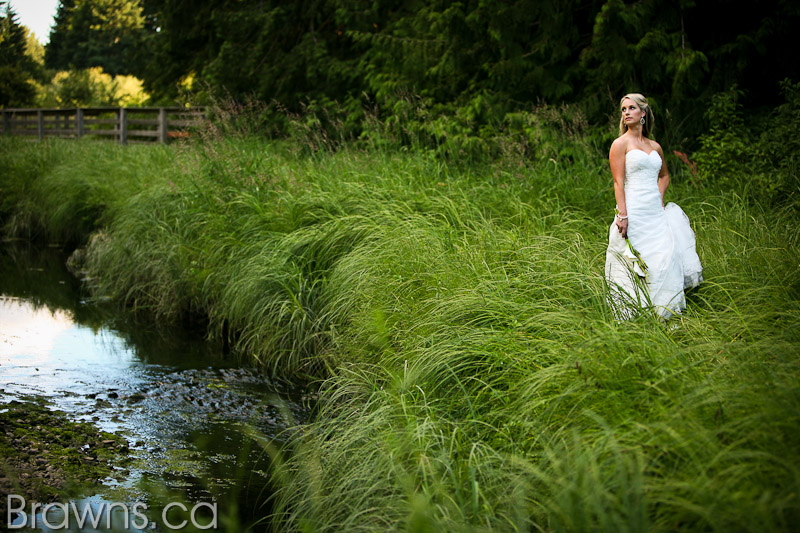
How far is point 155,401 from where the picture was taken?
567 centimetres

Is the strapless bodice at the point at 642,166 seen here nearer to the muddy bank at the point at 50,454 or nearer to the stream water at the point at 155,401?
the stream water at the point at 155,401

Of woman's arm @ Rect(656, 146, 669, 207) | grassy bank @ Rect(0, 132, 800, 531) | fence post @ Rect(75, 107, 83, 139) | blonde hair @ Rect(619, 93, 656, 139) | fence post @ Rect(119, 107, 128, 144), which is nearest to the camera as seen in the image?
grassy bank @ Rect(0, 132, 800, 531)

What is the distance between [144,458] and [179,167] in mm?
6032

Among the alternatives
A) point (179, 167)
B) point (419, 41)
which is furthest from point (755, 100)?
point (179, 167)

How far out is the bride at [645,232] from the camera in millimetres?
4730

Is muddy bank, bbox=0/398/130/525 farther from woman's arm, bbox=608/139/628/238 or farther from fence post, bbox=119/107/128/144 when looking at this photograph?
fence post, bbox=119/107/128/144

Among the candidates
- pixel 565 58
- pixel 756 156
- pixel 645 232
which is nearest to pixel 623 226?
pixel 645 232

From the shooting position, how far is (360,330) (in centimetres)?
506

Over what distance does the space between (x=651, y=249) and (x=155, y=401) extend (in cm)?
401

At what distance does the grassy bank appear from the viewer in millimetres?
2527

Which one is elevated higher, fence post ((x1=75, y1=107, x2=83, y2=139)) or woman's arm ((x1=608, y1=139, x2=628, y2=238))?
woman's arm ((x1=608, y1=139, x2=628, y2=238))

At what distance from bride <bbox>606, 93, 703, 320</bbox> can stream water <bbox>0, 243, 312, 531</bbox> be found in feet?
8.61

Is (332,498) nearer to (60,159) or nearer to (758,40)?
(758,40)

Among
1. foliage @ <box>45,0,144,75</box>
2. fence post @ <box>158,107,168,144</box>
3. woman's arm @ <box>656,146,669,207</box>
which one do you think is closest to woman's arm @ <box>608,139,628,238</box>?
woman's arm @ <box>656,146,669,207</box>
